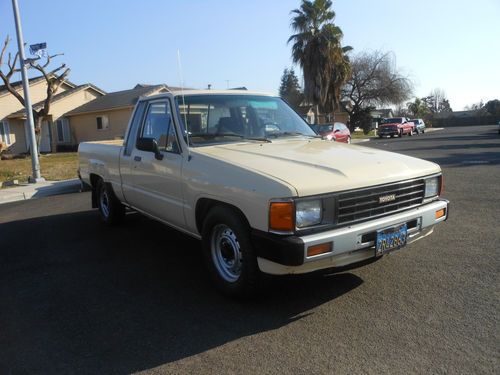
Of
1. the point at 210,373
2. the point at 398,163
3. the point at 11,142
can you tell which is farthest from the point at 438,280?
the point at 11,142

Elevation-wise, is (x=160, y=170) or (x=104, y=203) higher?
(x=160, y=170)

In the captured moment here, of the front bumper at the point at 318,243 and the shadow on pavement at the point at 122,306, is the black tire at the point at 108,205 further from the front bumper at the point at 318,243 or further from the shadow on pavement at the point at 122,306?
the front bumper at the point at 318,243

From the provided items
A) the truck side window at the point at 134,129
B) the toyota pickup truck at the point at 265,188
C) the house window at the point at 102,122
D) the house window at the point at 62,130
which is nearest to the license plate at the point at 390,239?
the toyota pickup truck at the point at 265,188

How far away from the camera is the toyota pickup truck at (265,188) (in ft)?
10.9

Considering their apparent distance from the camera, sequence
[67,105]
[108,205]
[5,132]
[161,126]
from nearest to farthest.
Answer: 1. [161,126]
2. [108,205]
3. [5,132]
4. [67,105]

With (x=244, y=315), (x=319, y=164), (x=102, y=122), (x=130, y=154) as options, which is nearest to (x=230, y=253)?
(x=244, y=315)

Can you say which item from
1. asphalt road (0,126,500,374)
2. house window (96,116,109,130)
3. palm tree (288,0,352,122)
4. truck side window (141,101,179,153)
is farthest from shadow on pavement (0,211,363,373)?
palm tree (288,0,352,122)

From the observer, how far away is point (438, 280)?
4211 millimetres

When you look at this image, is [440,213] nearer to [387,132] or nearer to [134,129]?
[134,129]

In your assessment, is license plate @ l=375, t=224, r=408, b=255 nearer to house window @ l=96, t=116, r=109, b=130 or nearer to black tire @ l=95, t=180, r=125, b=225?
black tire @ l=95, t=180, r=125, b=225

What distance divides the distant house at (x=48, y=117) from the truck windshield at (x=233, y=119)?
1058 inches

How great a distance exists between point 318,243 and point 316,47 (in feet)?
111

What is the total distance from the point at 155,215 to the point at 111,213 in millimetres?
1817

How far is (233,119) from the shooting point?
16.0ft
